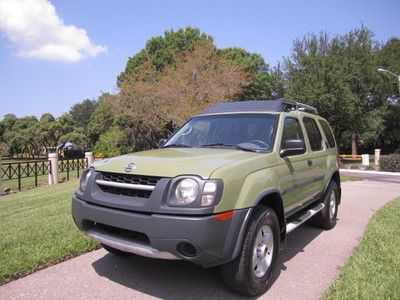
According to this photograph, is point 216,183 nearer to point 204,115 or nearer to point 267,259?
point 267,259

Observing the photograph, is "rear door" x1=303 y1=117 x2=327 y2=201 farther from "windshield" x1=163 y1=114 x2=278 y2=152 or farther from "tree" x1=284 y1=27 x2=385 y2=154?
"tree" x1=284 y1=27 x2=385 y2=154

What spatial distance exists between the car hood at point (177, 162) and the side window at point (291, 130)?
923mm

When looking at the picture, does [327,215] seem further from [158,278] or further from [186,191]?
[186,191]

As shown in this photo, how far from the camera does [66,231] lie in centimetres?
650

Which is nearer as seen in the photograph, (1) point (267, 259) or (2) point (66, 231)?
(1) point (267, 259)

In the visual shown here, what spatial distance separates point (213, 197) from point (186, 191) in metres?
0.26

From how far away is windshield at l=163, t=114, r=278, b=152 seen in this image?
16.5ft

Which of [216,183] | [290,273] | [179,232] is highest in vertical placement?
[216,183]

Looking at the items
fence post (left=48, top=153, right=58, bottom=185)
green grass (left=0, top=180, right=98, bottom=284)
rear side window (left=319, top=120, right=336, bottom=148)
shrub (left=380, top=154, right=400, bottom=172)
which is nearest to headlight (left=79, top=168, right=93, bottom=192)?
green grass (left=0, top=180, right=98, bottom=284)

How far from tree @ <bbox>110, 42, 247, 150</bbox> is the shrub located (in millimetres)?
11951

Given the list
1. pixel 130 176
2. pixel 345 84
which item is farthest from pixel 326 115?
pixel 130 176

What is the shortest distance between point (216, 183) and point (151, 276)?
1.62m

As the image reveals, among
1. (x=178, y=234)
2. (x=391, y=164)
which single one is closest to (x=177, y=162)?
(x=178, y=234)

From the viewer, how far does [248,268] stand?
159 inches
